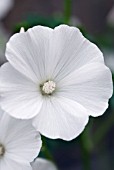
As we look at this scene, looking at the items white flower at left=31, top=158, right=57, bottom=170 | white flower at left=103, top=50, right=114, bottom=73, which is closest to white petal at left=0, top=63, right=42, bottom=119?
white flower at left=31, top=158, right=57, bottom=170

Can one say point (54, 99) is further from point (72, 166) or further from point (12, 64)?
point (72, 166)

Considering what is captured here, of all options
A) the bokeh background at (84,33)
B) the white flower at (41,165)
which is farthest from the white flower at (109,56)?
the white flower at (41,165)

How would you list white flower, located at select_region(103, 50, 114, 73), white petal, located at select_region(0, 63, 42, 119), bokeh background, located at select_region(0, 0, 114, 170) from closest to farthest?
1. white petal, located at select_region(0, 63, 42, 119)
2. bokeh background, located at select_region(0, 0, 114, 170)
3. white flower, located at select_region(103, 50, 114, 73)

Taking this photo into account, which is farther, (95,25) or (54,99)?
(95,25)

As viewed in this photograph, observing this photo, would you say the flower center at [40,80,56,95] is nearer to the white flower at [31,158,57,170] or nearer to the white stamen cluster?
the white stamen cluster

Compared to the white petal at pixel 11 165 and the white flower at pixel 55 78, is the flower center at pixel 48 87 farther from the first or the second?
the white petal at pixel 11 165

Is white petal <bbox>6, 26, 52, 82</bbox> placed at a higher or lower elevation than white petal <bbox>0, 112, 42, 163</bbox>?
higher

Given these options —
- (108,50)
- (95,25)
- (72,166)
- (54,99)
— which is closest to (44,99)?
(54,99)
